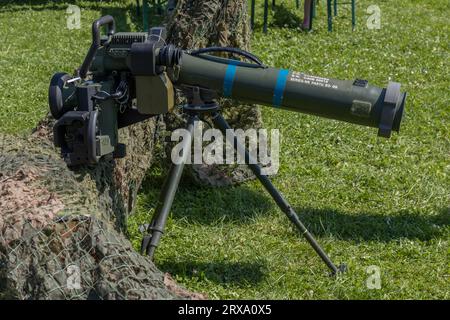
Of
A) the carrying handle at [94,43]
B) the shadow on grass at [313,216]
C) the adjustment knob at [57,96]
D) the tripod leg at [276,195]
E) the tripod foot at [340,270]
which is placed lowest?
the shadow on grass at [313,216]

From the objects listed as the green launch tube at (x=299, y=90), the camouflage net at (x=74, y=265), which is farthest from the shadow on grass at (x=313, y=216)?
the camouflage net at (x=74, y=265)

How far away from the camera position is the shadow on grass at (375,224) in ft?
16.4

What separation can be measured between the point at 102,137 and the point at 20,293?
914 mm

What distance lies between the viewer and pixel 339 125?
685 cm

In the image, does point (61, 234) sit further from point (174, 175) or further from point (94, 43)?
point (94, 43)

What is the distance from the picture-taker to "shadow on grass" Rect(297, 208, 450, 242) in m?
5.00

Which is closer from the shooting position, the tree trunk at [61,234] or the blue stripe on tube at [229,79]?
the tree trunk at [61,234]

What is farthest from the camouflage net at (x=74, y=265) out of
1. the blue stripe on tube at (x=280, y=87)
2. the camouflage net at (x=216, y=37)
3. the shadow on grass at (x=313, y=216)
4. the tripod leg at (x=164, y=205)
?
the camouflage net at (x=216, y=37)

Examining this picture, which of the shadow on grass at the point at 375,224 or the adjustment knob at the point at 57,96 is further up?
the adjustment knob at the point at 57,96

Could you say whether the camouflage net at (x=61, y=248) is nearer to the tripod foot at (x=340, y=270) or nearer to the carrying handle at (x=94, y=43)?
the carrying handle at (x=94, y=43)

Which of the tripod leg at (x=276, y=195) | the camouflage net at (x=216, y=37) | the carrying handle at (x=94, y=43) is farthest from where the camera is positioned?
the camouflage net at (x=216, y=37)

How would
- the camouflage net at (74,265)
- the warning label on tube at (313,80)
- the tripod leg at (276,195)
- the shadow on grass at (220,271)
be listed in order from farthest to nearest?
the shadow on grass at (220,271) → the tripod leg at (276,195) → the warning label on tube at (313,80) → the camouflage net at (74,265)

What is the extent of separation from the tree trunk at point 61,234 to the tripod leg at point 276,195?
2.33 feet
